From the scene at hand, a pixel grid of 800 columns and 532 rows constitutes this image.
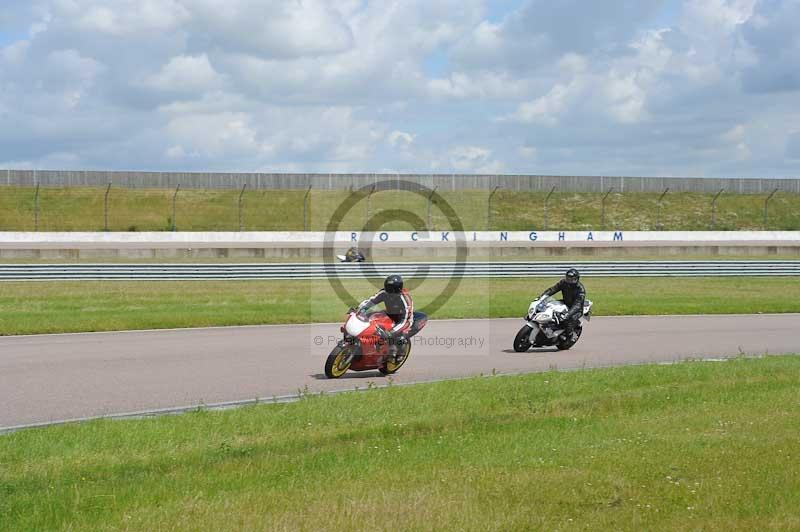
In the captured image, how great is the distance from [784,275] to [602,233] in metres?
17.3

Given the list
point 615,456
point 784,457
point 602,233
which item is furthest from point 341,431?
point 602,233

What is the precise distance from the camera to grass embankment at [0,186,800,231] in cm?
5022

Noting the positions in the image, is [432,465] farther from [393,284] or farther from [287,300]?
[287,300]

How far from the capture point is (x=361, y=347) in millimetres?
12359

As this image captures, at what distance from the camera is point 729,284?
31.2 m

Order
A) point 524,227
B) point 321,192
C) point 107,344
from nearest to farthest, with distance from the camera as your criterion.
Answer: point 107,344 < point 524,227 < point 321,192

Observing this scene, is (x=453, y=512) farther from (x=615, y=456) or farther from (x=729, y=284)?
(x=729, y=284)

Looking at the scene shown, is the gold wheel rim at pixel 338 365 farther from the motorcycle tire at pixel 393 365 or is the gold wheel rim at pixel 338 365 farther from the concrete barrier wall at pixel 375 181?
the concrete barrier wall at pixel 375 181

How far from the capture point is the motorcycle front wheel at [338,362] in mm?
12227

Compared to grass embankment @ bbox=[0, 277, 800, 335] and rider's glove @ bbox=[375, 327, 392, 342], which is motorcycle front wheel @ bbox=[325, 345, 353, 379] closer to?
rider's glove @ bbox=[375, 327, 392, 342]

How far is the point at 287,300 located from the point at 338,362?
11623mm

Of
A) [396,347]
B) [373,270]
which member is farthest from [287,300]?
[396,347]

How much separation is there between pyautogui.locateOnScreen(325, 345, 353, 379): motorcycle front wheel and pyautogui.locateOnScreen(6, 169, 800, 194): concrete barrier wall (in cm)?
4467

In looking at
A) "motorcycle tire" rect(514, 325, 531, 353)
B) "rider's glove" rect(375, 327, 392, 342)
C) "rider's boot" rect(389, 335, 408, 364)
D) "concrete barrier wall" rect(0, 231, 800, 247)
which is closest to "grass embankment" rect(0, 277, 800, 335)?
"motorcycle tire" rect(514, 325, 531, 353)
